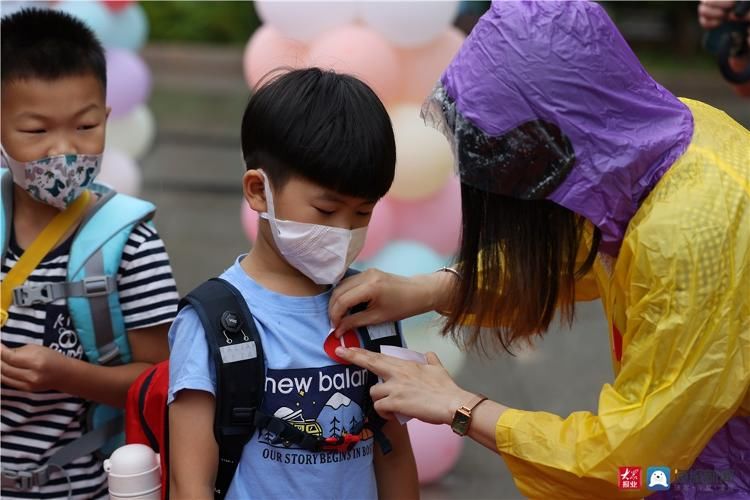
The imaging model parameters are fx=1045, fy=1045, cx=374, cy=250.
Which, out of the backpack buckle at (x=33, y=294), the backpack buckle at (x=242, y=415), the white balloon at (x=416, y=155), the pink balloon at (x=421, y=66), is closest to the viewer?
the backpack buckle at (x=242, y=415)

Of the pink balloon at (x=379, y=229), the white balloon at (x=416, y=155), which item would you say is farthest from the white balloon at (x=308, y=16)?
the pink balloon at (x=379, y=229)

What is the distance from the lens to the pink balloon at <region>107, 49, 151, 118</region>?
4.66 metres

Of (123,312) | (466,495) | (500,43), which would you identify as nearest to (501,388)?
(466,495)

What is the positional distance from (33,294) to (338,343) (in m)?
0.67

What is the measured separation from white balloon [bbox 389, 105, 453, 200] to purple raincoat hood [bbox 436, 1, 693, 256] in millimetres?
1660

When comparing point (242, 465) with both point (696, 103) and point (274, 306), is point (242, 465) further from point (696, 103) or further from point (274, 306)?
point (696, 103)

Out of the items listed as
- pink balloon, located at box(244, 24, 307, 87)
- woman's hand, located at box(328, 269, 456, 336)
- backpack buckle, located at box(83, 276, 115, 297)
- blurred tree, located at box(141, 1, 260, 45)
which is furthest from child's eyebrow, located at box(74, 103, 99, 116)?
blurred tree, located at box(141, 1, 260, 45)

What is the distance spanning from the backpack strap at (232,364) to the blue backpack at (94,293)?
375 millimetres

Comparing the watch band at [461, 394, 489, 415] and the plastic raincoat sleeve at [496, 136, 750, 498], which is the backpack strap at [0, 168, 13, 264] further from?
the plastic raincoat sleeve at [496, 136, 750, 498]

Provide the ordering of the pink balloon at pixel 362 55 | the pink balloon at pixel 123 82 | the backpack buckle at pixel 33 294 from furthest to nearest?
the pink balloon at pixel 123 82 → the pink balloon at pixel 362 55 → the backpack buckle at pixel 33 294

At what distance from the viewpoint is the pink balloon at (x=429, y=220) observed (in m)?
3.73

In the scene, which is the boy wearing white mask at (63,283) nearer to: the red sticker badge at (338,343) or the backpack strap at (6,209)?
the backpack strap at (6,209)

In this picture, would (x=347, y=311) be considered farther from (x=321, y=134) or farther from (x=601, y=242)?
(x=601, y=242)

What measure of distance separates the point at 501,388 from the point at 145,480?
3280mm
